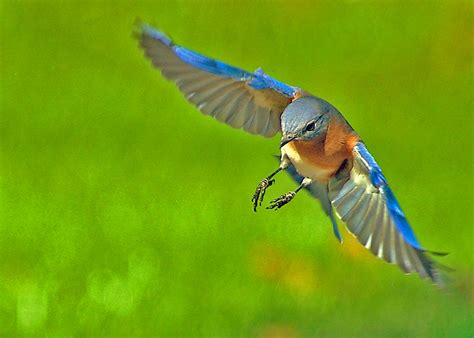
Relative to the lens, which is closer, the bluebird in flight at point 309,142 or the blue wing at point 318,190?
the bluebird in flight at point 309,142

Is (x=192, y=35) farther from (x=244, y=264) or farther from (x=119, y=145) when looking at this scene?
(x=244, y=264)

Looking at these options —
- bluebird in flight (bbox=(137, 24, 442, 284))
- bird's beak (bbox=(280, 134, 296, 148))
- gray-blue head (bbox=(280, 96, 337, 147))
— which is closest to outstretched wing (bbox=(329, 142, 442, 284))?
bluebird in flight (bbox=(137, 24, 442, 284))

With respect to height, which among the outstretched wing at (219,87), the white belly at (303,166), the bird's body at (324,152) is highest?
the outstretched wing at (219,87)

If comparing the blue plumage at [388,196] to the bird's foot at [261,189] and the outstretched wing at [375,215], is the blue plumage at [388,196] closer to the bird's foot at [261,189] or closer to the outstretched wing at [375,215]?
the outstretched wing at [375,215]

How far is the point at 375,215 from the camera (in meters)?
2.61

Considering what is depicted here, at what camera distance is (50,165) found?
14.5 feet

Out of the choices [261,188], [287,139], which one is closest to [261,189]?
[261,188]

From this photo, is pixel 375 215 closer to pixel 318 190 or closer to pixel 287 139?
pixel 287 139

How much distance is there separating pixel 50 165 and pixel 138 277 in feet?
2.91

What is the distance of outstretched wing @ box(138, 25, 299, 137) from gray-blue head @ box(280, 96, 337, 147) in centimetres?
24

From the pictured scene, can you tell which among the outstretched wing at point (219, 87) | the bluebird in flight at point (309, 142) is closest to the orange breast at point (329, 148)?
the bluebird in flight at point (309, 142)

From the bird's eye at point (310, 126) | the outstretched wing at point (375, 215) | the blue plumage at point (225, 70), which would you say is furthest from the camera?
the blue plumage at point (225, 70)

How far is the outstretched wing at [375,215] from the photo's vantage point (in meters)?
2.42

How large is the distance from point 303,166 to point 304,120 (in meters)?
0.16
